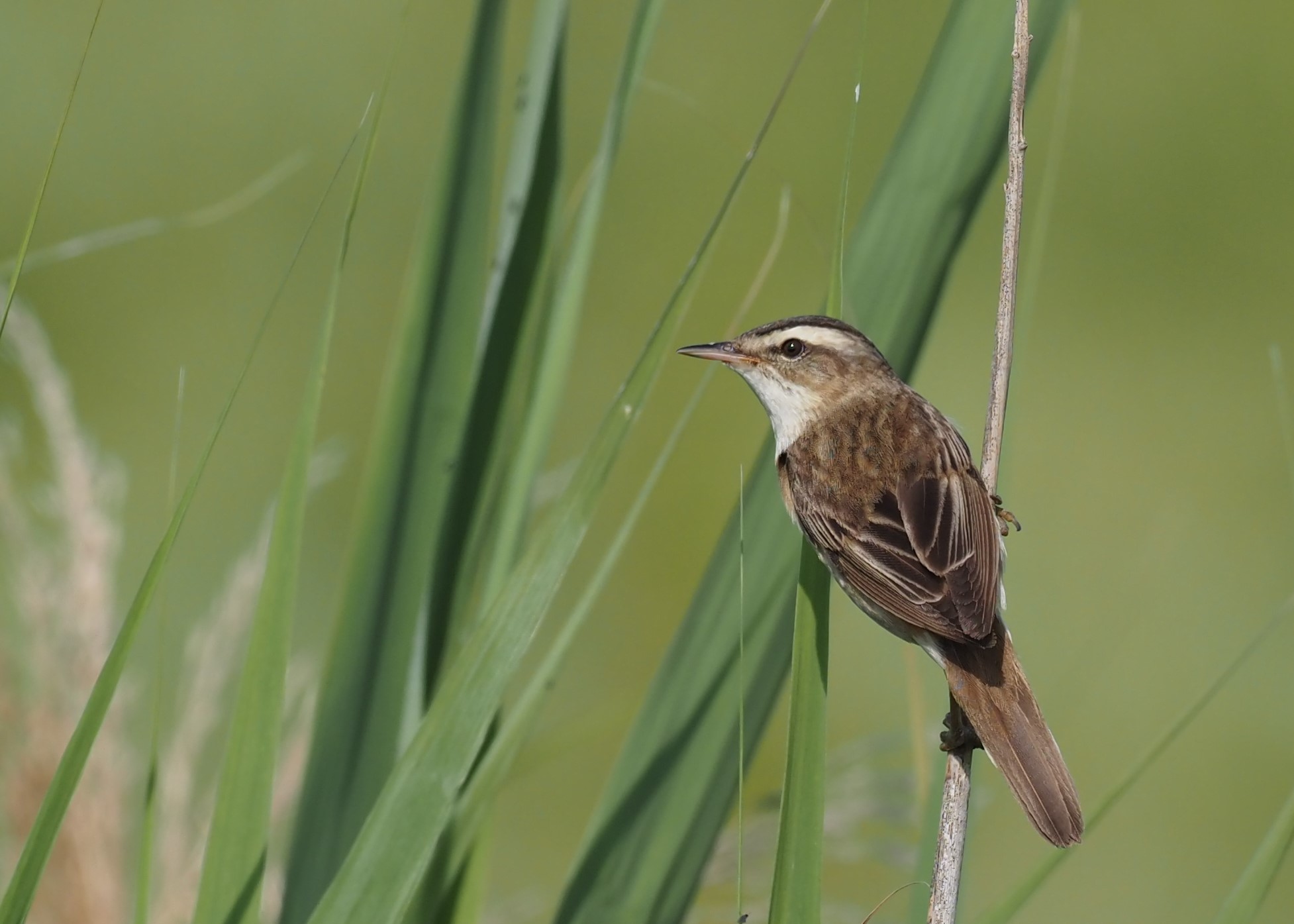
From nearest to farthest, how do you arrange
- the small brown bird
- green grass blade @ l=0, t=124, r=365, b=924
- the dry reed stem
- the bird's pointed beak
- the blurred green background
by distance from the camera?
green grass blade @ l=0, t=124, r=365, b=924
the dry reed stem
the small brown bird
the bird's pointed beak
the blurred green background

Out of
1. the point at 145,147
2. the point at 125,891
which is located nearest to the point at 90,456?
the point at 125,891

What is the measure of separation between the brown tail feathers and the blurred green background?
6.88 feet

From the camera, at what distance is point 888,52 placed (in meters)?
5.94

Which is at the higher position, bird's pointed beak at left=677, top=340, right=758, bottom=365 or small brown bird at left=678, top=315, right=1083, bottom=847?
bird's pointed beak at left=677, top=340, right=758, bottom=365

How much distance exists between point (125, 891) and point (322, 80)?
437 cm

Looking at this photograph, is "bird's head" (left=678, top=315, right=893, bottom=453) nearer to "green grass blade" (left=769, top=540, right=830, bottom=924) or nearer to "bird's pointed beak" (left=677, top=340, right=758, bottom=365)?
"bird's pointed beak" (left=677, top=340, right=758, bottom=365)

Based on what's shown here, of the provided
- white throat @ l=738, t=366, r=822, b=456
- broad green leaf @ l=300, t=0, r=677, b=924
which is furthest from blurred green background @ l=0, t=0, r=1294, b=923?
broad green leaf @ l=300, t=0, r=677, b=924

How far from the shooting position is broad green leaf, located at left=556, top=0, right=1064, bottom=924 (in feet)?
4.57

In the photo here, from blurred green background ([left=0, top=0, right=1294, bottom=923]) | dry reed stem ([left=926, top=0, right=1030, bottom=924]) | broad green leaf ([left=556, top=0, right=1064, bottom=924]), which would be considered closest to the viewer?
dry reed stem ([left=926, top=0, right=1030, bottom=924])

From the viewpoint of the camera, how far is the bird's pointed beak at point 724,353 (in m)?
2.00

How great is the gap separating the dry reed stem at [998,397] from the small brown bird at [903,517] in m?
0.10

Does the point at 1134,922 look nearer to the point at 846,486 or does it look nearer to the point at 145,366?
the point at 846,486

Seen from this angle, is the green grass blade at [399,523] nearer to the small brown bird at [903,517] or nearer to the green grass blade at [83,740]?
the green grass blade at [83,740]

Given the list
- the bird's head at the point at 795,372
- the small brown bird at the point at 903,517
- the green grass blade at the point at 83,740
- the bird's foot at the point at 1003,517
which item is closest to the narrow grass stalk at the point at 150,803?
the green grass blade at the point at 83,740
